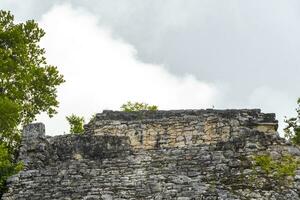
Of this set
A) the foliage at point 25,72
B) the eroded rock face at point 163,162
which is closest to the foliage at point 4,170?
the eroded rock face at point 163,162

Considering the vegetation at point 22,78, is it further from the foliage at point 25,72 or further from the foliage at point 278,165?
the foliage at point 278,165

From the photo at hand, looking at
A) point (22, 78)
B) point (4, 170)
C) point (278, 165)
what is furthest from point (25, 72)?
point (278, 165)

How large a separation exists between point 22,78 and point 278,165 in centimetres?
720

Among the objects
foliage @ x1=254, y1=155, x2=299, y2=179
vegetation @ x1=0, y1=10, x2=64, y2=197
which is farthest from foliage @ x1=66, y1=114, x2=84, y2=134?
foliage @ x1=254, y1=155, x2=299, y2=179

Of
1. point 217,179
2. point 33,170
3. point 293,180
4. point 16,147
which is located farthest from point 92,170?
point 16,147

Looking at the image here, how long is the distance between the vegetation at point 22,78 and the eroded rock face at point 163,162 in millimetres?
2305

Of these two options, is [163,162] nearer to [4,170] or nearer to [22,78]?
[4,170]

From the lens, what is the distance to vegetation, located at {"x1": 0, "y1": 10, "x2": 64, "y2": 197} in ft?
44.2

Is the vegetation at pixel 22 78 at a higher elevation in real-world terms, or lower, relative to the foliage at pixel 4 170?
higher

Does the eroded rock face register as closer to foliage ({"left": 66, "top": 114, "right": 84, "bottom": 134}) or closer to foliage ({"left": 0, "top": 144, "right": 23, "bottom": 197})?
foliage ({"left": 0, "top": 144, "right": 23, "bottom": 197})

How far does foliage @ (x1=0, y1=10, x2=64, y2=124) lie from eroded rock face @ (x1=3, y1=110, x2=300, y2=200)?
3.46 metres

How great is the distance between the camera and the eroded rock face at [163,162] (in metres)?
8.92

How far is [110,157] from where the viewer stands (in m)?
10.2

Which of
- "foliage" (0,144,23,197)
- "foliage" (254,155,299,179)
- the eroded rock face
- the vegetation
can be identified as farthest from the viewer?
the vegetation
